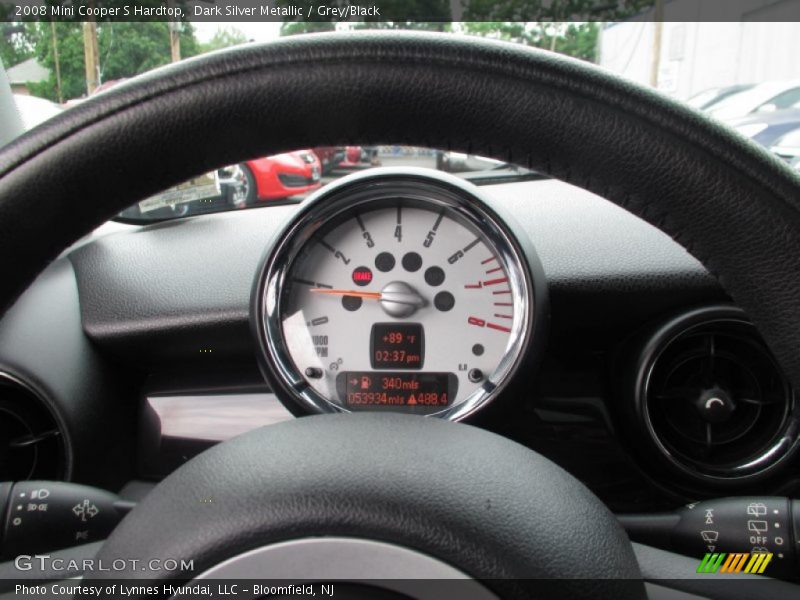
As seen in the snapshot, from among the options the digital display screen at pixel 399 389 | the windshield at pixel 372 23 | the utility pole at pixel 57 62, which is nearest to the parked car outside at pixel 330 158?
the windshield at pixel 372 23

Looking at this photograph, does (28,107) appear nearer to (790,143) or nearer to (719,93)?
(719,93)

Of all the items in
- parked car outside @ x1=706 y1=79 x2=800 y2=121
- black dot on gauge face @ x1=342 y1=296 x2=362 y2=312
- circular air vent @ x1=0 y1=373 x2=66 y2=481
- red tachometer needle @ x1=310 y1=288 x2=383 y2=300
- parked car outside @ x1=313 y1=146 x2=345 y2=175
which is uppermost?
parked car outside @ x1=706 y1=79 x2=800 y2=121

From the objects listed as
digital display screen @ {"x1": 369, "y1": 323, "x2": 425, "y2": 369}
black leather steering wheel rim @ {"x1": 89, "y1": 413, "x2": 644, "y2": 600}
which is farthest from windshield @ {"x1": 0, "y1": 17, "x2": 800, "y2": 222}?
black leather steering wheel rim @ {"x1": 89, "y1": 413, "x2": 644, "y2": 600}

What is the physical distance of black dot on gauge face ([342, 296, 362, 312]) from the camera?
1.99m

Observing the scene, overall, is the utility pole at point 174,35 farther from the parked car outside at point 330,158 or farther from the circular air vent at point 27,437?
the circular air vent at point 27,437

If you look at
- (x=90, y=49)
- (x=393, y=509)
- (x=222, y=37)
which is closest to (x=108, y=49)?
(x=90, y=49)

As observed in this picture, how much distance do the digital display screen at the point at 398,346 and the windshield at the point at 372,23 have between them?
15.3 inches

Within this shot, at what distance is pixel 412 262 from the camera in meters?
1.99

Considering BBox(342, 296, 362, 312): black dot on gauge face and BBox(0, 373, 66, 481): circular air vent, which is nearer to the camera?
BBox(0, 373, 66, 481): circular air vent

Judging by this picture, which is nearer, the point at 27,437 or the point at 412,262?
the point at 27,437

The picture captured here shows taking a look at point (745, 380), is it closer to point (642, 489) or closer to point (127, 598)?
point (642, 489)

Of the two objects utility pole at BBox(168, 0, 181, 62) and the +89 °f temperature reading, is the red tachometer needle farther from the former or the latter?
utility pole at BBox(168, 0, 181, 62)

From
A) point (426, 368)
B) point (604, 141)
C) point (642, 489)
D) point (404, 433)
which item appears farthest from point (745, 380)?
point (604, 141)

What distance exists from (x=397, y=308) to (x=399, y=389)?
0.19m
